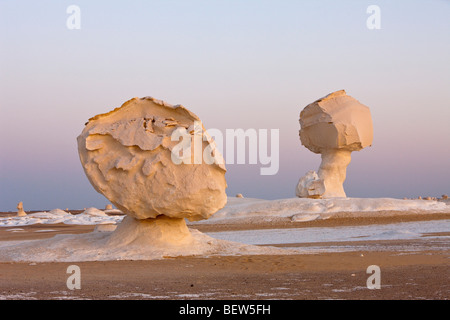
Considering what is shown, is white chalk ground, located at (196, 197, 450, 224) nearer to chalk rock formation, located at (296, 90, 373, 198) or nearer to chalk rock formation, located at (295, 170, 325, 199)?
chalk rock formation, located at (295, 170, 325, 199)

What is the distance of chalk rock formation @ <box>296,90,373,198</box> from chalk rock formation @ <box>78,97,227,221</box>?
1917cm

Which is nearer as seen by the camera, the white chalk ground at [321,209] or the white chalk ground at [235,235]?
the white chalk ground at [235,235]

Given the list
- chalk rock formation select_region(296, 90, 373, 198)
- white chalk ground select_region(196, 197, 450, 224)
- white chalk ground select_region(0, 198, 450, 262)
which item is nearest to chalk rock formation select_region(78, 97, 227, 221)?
white chalk ground select_region(0, 198, 450, 262)

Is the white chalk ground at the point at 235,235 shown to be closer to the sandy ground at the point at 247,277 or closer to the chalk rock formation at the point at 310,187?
the sandy ground at the point at 247,277

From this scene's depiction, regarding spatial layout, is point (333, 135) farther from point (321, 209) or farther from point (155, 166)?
point (155, 166)

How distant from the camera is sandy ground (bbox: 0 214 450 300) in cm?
777

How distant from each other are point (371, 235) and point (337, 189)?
1380 cm

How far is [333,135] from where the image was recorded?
32906 millimetres

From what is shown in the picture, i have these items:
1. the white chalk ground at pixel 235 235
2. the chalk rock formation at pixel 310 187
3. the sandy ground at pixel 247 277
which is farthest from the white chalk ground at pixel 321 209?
the sandy ground at pixel 247 277

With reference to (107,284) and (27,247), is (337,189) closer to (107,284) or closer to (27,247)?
(27,247)

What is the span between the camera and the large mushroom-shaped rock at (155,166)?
42.3ft

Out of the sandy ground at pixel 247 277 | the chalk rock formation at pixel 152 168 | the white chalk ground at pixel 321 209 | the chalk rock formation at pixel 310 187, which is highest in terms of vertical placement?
the chalk rock formation at pixel 152 168

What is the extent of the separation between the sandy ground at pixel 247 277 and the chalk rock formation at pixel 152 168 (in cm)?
133
